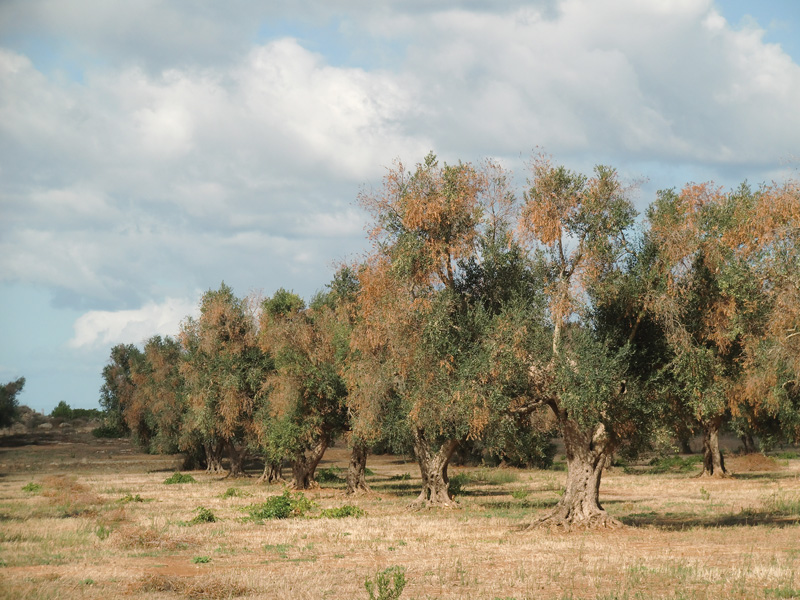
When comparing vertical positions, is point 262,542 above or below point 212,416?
below

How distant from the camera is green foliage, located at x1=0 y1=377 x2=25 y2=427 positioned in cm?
11300

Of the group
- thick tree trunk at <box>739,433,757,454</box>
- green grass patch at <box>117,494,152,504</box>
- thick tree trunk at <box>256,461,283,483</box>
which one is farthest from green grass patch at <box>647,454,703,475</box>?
green grass patch at <box>117,494,152,504</box>

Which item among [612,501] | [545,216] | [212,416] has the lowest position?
[612,501]

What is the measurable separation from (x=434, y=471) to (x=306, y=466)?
14890 mm

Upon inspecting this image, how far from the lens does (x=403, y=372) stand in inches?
1222

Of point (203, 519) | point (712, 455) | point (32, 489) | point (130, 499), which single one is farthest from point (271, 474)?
point (712, 455)

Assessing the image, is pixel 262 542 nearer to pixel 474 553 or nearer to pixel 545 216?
pixel 474 553

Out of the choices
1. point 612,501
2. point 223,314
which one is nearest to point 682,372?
point 612,501

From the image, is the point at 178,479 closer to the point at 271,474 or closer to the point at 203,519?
the point at 271,474

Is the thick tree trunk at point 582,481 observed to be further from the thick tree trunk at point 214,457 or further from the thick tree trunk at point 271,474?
the thick tree trunk at point 214,457

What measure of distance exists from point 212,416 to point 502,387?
36032 mm

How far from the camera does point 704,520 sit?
31.6 meters

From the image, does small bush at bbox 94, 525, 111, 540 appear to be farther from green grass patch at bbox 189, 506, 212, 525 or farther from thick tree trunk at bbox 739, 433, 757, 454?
thick tree trunk at bbox 739, 433, 757, 454

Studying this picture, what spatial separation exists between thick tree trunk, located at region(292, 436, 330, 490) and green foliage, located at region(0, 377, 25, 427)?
7791cm
